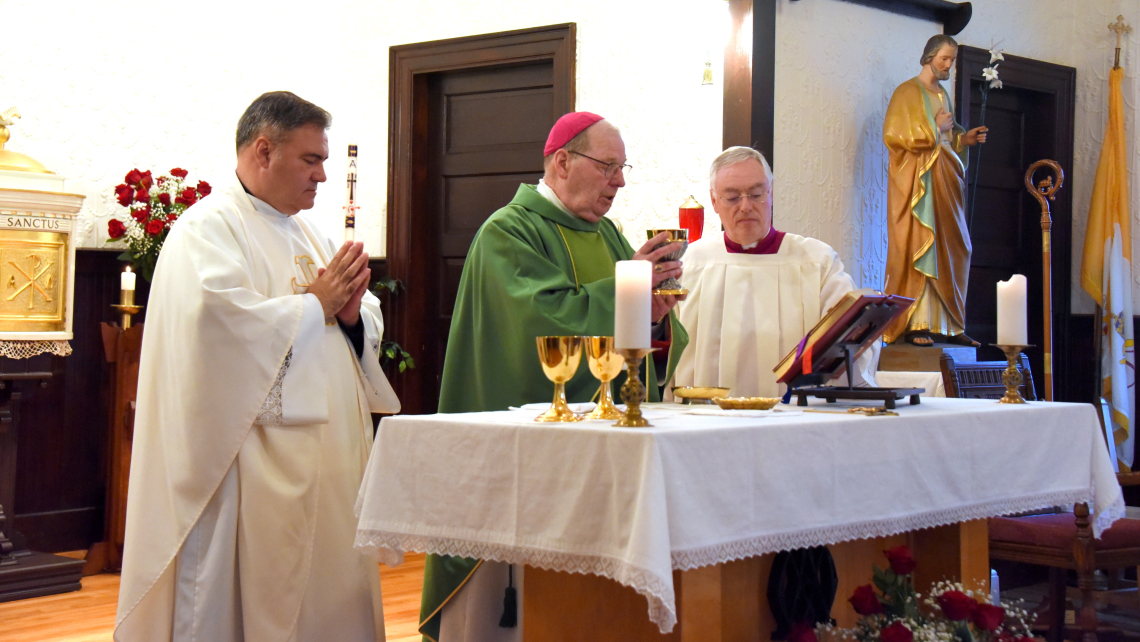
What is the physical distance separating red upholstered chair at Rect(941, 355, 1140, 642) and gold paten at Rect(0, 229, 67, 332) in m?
4.07

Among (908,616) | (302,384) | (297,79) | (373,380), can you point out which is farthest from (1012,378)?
(297,79)

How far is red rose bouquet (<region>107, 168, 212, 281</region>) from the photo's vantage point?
6.12 meters

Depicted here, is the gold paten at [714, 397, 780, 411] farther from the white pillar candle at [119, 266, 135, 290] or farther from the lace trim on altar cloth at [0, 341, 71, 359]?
the white pillar candle at [119, 266, 135, 290]

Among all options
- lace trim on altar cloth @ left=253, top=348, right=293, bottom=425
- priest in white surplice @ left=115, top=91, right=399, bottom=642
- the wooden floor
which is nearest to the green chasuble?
priest in white surplice @ left=115, top=91, right=399, bottom=642

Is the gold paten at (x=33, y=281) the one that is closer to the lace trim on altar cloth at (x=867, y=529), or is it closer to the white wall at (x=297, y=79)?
the white wall at (x=297, y=79)

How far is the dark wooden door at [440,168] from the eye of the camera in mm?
6812

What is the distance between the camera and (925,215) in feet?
19.5

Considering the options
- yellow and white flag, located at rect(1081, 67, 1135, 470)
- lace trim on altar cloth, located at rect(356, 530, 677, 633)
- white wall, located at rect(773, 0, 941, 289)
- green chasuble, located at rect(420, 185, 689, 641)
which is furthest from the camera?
yellow and white flag, located at rect(1081, 67, 1135, 470)

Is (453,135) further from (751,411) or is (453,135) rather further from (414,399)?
(751,411)

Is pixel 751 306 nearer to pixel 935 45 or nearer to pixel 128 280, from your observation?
pixel 935 45

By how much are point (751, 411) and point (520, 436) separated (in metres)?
0.61

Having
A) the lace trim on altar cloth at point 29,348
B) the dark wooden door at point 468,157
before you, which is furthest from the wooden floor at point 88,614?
the dark wooden door at point 468,157

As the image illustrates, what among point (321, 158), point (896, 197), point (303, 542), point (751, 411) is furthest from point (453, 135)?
point (751, 411)

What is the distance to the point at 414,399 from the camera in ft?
23.5
